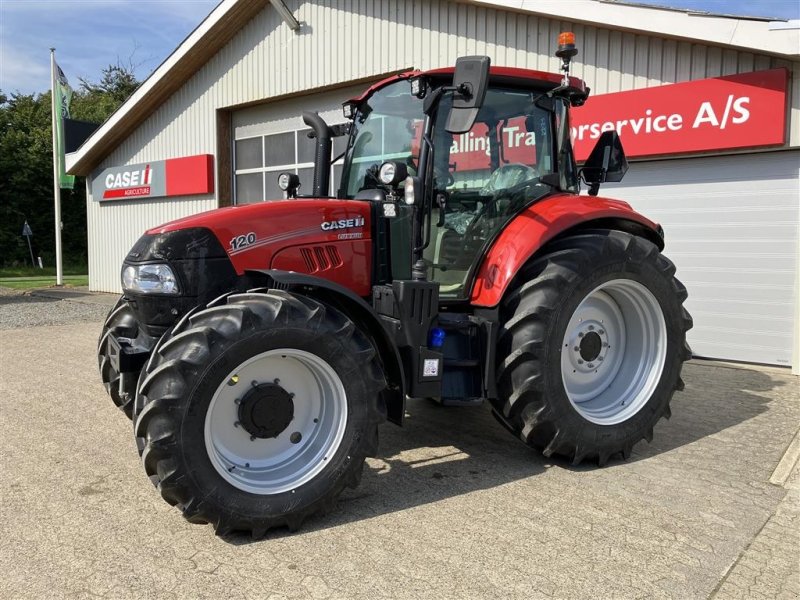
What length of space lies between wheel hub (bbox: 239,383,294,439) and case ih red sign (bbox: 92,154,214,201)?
1116cm

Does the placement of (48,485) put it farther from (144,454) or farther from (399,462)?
(399,462)

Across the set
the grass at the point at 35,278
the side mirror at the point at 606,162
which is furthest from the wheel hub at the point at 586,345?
the grass at the point at 35,278

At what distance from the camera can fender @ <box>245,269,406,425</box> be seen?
3.35 meters

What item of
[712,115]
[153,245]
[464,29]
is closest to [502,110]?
[153,245]

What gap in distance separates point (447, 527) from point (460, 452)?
3.77ft

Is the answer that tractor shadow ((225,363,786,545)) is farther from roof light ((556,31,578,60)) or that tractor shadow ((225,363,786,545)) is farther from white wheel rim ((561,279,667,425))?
roof light ((556,31,578,60))

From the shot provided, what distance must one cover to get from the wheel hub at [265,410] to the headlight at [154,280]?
0.70 m

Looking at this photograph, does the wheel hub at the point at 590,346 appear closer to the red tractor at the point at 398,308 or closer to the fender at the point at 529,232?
the red tractor at the point at 398,308

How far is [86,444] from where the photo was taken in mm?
4609

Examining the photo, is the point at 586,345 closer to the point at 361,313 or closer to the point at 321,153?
the point at 361,313

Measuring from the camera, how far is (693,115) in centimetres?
732

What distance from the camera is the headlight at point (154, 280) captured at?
344 centimetres

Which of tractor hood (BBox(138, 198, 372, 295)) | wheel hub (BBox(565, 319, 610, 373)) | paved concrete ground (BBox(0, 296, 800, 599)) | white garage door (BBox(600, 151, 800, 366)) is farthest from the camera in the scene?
white garage door (BBox(600, 151, 800, 366))

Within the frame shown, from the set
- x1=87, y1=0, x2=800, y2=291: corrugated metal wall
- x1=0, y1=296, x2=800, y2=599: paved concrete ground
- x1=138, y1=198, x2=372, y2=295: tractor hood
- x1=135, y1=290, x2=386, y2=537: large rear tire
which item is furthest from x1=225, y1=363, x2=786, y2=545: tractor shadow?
x1=87, y1=0, x2=800, y2=291: corrugated metal wall
